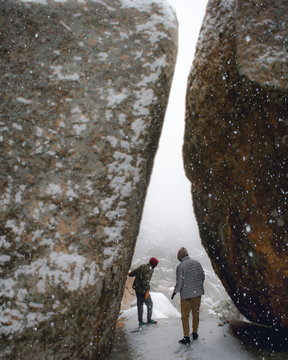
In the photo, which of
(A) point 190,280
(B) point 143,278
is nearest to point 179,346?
(A) point 190,280

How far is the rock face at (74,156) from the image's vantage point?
2451 millimetres

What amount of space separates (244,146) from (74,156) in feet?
6.63

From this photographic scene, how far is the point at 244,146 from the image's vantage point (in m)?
3.32

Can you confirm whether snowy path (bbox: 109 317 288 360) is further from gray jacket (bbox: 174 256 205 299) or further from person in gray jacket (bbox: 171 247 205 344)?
gray jacket (bbox: 174 256 205 299)

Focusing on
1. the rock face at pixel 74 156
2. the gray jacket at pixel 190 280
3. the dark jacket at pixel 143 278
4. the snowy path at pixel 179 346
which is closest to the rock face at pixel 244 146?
the gray jacket at pixel 190 280

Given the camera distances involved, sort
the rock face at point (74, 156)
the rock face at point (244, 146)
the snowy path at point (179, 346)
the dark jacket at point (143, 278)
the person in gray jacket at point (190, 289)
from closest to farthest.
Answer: the rock face at point (74, 156)
the rock face at point (244, 146)
the snowy path at point (179, 346)
the person in gray jacket at point (190, 289)
the dark jacket at point (143, 278)

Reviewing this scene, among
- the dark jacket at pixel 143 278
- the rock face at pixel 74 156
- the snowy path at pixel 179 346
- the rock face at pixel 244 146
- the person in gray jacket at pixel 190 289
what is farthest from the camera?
the dark jacket at pixel 143 278

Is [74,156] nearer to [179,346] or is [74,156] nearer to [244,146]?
[244,146]

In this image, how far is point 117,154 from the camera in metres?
2.91

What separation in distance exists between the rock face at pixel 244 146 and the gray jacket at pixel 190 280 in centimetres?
39

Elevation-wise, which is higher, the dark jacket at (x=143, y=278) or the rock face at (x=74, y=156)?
the rock face at (x=74, y=156)

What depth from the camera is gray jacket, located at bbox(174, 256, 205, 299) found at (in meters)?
3.89

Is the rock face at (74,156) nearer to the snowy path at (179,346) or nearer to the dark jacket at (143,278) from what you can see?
the snowy path at (179,346)

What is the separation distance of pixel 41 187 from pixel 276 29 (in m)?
2.99
